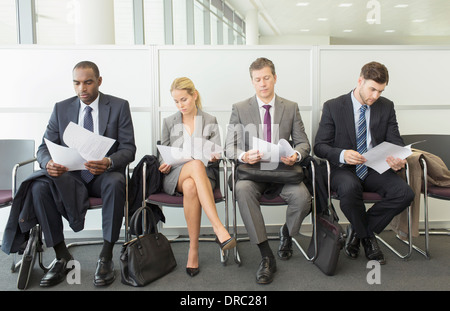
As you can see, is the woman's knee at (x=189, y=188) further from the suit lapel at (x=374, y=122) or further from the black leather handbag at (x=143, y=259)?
the suit lapel at (x=374, y=122)

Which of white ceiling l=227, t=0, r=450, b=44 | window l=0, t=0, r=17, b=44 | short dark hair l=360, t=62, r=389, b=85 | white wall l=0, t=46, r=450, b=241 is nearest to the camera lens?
short dark hair l=360, t=62, r=389, b=85

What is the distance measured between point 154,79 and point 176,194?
1104 mm

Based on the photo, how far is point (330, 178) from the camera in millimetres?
2650

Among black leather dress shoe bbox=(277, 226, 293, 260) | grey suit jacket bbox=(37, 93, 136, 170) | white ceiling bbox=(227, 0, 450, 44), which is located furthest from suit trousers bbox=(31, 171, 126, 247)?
white ceiling bbox=(227, 0, 450, 44)

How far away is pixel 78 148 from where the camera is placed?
2297mm

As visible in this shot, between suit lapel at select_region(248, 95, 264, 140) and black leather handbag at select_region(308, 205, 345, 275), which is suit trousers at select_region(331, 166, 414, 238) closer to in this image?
black leather handbag at select_region(308, 205, 345, 275)

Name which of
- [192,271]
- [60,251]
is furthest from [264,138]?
[60,251]

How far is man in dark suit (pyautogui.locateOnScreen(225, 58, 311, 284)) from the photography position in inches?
95.2

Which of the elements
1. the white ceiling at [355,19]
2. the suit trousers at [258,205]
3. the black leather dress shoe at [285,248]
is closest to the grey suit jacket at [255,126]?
the suit trousers at [258,205]

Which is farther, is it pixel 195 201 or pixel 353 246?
pixel 353 246

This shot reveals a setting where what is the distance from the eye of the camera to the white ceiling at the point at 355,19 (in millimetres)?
9906

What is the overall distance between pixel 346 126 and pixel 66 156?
1.93 meters

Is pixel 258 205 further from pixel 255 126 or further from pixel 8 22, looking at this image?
pixel 8 22

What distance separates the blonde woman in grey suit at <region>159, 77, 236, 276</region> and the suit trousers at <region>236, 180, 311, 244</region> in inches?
6.6
